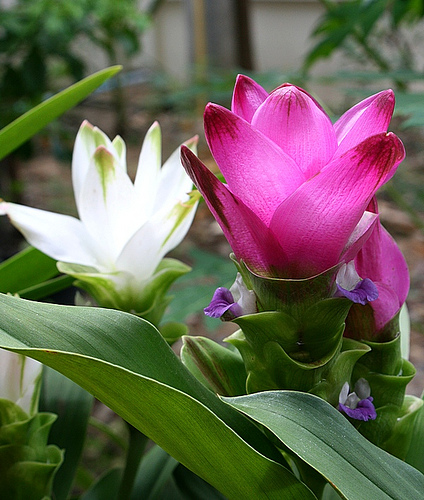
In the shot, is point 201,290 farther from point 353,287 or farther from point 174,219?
point 353,287

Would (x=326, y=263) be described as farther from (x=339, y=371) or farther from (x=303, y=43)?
(x=303, y=43)

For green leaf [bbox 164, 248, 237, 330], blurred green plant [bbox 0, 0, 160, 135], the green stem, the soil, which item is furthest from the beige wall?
the green stem

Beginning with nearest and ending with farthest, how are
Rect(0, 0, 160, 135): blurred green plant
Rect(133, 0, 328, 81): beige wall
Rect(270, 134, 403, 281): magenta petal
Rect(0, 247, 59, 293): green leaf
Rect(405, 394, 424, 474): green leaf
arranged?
1. Rect(270, 134, 403, 281): magenta petal
2. Rect(405, 394, 424, 474): green leaf
3. Rect(0, 247, 59, 293): green leaf
4. Rect(0, 0, 160, 135): blurred green plant
5. Rect(133, 0, 328, 81): beige wall

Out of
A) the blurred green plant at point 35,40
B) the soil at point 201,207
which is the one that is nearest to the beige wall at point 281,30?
the soil at point 201,207

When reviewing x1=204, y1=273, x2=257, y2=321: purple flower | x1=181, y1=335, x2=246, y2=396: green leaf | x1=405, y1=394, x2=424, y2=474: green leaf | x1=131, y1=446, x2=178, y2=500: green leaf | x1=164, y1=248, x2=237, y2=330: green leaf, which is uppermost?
x1=204, y1=273, x2=257, y2=321: purple flower

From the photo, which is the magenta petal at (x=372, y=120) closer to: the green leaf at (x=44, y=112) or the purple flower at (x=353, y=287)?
the purple flower at (x=353, y=287)

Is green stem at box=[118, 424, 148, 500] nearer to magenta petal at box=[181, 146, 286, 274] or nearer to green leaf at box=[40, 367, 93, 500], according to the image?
green leaf at box=[40, 367, 93, 500]

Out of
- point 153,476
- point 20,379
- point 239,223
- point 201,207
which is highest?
point 239,223

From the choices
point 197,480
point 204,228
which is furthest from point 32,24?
point 197,480

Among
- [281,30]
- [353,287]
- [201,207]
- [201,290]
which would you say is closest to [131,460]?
[353,287]
